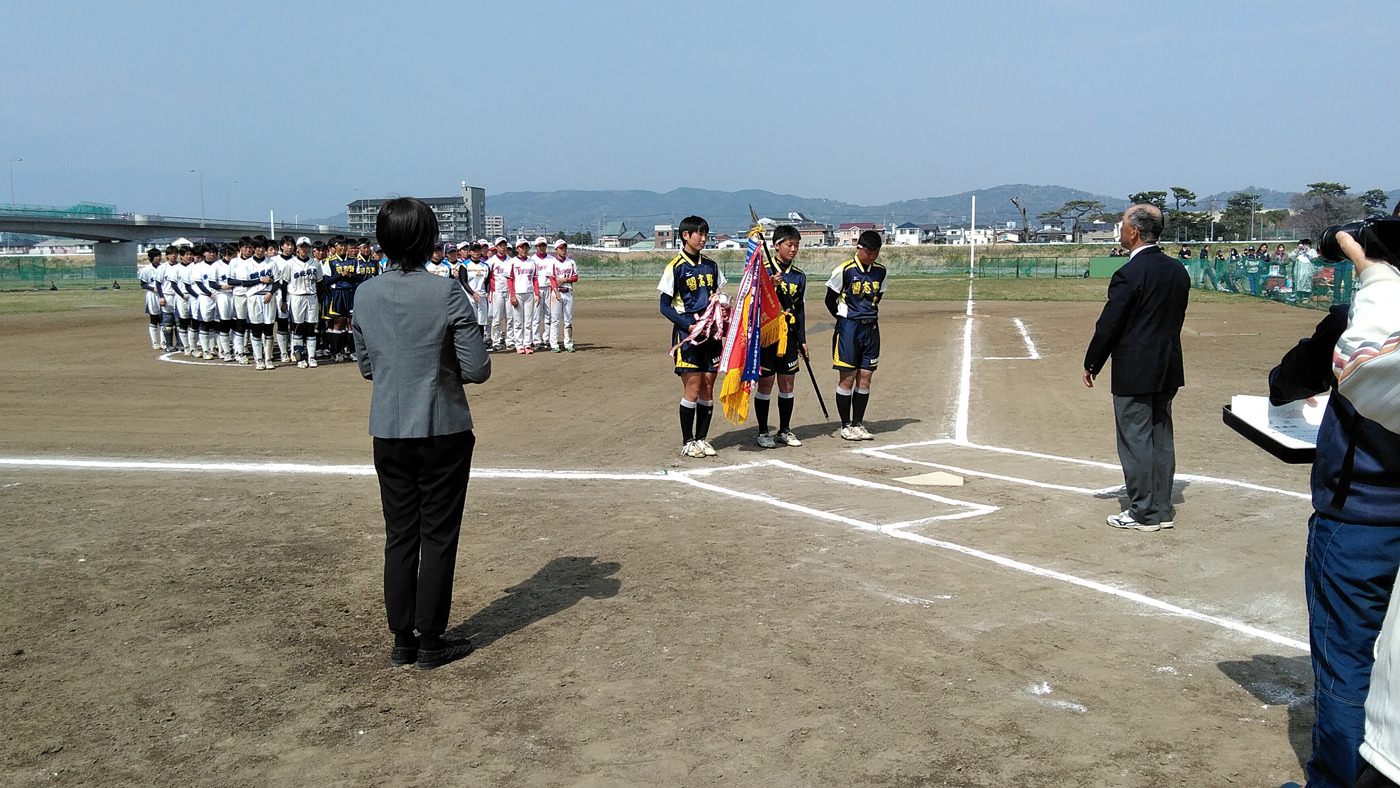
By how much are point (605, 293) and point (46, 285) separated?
34.0 m

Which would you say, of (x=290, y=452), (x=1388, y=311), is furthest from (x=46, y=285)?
(x=1388, y=311)

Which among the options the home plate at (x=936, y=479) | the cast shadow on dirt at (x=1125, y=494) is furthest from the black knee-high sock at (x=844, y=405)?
the cast shadow on dirt at (x=1125, y=494)

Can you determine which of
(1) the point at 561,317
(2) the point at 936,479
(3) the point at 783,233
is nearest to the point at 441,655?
(2) the point at 936,479

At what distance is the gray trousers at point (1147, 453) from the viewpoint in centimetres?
687

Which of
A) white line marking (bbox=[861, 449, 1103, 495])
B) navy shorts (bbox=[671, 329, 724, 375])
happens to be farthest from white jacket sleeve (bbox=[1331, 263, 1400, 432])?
navy shorts (bbox=[671, 329, 724, 375])

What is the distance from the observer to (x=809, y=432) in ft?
37.0

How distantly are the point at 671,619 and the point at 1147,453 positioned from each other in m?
3.79

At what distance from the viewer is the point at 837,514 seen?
746 centimetres

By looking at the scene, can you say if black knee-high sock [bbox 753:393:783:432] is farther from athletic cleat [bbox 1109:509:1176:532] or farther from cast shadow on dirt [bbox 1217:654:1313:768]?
cast shadow on dirt [bbox 1217:654:1313:768]

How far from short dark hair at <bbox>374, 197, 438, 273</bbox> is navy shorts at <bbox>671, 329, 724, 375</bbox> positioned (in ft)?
16.3

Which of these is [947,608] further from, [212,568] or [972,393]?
[972,393]

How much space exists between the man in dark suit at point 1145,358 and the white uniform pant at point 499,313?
1554 centimetres

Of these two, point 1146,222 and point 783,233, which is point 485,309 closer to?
point 783,233

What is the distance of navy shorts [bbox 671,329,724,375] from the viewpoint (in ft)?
31.5
